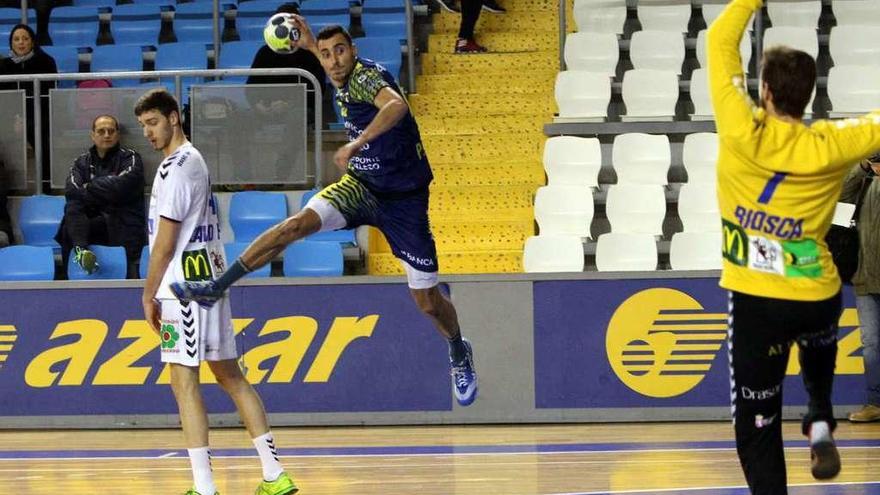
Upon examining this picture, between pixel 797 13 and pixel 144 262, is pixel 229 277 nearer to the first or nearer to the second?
pixel 144 262

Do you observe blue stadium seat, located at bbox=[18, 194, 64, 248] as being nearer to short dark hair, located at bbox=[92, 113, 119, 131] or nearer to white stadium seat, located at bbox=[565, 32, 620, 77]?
short dark hair, located at bbox=[92, 113, 119, 131]

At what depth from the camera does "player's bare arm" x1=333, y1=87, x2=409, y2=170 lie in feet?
26.6

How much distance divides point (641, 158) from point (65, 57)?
689cm

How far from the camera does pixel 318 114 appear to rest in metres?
13.5

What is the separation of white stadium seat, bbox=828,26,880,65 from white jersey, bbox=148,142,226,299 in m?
9.65

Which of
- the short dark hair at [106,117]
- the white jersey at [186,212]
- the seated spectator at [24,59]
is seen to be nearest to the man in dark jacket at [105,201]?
the short dark hair at [106,117]

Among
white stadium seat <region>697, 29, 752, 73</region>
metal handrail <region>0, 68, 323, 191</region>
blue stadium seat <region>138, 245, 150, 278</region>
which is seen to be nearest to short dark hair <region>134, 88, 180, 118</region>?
blue stadium seat <region>138, 245, 150, 278</region>

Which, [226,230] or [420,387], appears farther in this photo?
[226,230]

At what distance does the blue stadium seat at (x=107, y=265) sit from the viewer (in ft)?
43.0

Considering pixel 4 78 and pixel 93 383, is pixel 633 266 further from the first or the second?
pixel 4 78

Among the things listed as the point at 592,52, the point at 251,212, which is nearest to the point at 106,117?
the point at 251,212

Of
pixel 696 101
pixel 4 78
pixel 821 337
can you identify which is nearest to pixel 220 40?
pixel 4 78

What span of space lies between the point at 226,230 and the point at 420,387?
2.77 m

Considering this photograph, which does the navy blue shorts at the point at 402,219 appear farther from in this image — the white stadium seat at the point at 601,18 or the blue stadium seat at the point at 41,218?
the white stadium seat at the point at 601,18
